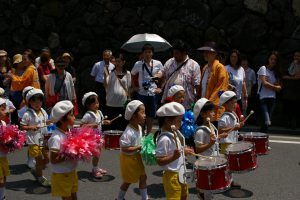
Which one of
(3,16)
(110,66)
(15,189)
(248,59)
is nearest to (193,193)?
(15,189)

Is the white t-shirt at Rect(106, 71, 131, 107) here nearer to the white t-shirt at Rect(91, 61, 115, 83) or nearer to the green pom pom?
the white t-shirt at Rect(91, 61, 115, 83)

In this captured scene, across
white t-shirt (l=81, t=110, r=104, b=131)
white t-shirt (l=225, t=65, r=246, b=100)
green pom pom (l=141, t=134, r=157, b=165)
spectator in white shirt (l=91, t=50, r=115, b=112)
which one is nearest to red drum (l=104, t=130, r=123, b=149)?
white t-shirt (l=81, t=110, r=104, b=131)

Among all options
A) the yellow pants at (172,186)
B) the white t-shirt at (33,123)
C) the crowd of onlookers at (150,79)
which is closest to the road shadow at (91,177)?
the white t-shirt at (33,123)

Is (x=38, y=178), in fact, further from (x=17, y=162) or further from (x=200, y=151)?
(x=200, y=151)

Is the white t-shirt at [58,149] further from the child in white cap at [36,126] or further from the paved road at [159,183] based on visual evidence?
the child in white cap at [36,126]

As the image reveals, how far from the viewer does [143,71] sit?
8070 mm

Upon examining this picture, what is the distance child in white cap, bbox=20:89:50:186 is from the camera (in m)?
6.40

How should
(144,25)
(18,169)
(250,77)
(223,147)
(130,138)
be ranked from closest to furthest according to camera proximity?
1. (130,138)
2. (223,147)
3. (18,169)
4. (250,77)
5. (144,25)

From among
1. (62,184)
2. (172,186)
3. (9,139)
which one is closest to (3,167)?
(9,139)

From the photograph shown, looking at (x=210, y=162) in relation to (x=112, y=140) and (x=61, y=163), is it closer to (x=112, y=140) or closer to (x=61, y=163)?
(x=61, y=163)

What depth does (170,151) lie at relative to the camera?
4469 millimetres

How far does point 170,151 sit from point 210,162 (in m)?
0.44

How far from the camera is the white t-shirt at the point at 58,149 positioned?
4570 millimetres

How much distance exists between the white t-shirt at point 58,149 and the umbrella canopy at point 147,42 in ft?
19.3
